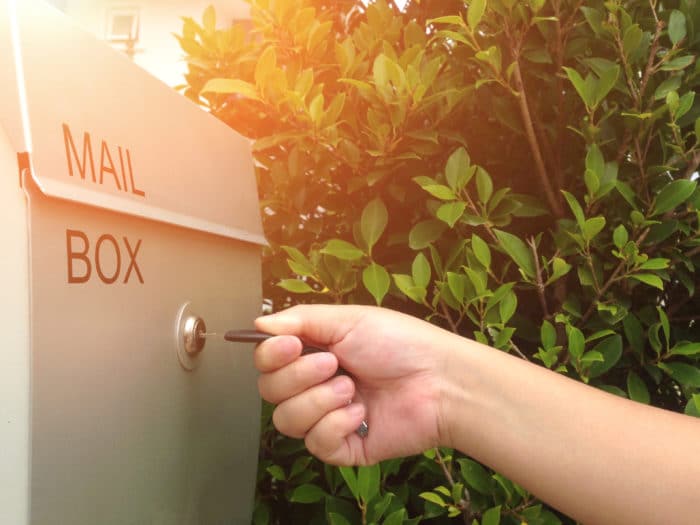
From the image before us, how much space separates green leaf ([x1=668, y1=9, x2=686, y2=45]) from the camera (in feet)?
3.89

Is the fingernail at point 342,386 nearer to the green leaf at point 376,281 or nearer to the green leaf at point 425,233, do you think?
→ the green leaf at point 376,281

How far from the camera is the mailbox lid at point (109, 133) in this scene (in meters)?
0.60

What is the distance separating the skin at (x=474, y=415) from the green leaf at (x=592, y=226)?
0.27 meters

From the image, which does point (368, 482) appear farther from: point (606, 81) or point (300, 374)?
point (606, 81)

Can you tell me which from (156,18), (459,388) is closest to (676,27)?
(459,388)

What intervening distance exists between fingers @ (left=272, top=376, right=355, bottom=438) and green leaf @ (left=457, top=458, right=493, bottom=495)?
0.31 metres

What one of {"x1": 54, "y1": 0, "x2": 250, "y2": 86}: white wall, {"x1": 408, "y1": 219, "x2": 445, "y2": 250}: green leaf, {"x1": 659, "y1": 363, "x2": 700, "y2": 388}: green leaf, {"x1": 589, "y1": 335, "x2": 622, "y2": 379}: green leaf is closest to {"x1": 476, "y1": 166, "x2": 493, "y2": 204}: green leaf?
{"x1": 408, "y1": 219, "x2": 445, "y2": 250}: green leaf

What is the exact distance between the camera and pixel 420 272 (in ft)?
3.69

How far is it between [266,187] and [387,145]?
1.13 feet

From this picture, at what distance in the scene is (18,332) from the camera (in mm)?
568

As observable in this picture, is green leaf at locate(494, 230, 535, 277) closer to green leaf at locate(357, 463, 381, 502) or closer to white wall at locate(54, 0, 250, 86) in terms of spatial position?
green leaf at locate(357, 463, 381, 502)

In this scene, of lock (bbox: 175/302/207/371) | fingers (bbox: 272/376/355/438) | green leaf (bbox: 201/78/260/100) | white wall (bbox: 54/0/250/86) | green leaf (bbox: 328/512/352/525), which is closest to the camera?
lock (bbox: 175/302/207/371)

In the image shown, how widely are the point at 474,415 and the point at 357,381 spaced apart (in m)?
0.20

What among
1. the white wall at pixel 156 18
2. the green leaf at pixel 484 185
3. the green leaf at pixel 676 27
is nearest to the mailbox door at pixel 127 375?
the green leaf at pixel 484 185
